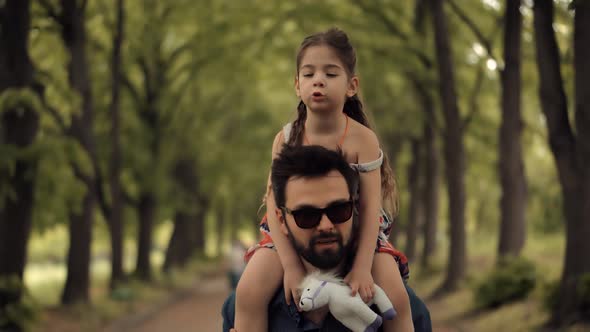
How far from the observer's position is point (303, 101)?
4.23 metres

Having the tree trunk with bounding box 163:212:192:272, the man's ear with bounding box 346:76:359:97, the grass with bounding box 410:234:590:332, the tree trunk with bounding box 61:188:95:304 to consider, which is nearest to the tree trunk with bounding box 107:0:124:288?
the tree trunk with bounding box 61:188:95:304

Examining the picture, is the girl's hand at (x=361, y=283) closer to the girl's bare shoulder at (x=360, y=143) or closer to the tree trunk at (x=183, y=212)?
the girl's bare shoulder at (x=360, y=143)

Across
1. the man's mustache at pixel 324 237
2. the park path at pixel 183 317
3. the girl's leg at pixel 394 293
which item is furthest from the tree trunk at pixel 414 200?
the man's mustache at pixel 324 237

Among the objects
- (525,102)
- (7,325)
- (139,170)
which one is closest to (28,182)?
(7,325)

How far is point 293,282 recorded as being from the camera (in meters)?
4.08

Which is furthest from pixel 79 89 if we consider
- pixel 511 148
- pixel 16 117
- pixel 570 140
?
pixel 570 140

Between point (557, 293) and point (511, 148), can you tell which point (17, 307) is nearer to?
point (557, 293)

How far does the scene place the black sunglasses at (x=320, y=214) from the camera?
13.1 feet

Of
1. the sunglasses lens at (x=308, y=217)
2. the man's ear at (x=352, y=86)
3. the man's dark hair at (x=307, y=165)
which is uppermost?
the man's ear at (x=352, y=86)

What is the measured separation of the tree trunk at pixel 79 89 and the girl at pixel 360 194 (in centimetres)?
1367

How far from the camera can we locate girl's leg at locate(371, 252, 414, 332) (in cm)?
414

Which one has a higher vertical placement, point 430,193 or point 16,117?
point 430,193

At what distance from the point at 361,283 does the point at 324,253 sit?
0.68 ft

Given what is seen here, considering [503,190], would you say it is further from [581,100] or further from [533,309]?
[581,100]
